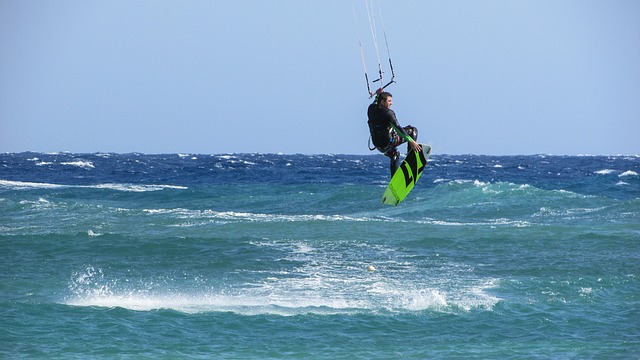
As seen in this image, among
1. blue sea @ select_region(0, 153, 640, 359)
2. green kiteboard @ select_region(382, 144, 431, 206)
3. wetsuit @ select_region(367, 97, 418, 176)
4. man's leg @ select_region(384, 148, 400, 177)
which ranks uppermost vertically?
wetsuit @ select_region(367, 97, 418, 176)

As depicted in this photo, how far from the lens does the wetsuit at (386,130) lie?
11070 mm

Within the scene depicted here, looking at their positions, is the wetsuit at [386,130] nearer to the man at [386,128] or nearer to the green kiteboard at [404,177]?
the man at [386,128]

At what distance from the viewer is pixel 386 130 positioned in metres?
11.2

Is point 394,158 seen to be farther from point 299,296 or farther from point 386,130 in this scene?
point 299,296

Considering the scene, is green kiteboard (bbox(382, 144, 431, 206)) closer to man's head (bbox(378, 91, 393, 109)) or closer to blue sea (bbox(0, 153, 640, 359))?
man's head (bbox(378, 91, 393, 109))

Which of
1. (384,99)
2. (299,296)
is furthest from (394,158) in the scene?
(299,296)

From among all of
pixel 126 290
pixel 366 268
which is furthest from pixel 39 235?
pixel 366 268

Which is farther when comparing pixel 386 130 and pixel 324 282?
pixel 324 282

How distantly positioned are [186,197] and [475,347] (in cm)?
2875

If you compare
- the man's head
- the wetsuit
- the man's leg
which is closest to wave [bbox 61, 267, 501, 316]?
the man's leg

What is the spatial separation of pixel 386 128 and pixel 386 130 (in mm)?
34

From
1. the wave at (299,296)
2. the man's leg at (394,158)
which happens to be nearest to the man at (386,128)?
the man's leg at (394,158)

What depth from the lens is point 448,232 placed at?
2403 centimetres

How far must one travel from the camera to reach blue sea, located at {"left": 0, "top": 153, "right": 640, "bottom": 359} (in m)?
12.4
